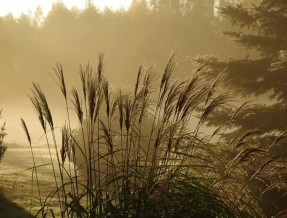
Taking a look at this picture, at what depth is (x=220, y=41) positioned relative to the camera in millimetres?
49375

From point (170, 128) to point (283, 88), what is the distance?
9.02 meters

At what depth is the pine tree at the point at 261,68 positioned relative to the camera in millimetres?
11891

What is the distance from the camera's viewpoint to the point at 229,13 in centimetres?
1309

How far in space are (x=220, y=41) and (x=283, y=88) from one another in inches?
1505

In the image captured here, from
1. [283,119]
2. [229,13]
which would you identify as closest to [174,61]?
[283,119]

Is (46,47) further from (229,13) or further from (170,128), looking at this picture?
(170,128)

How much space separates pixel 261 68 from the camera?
41.6 feet

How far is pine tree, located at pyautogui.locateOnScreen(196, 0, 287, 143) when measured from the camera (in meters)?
11.9

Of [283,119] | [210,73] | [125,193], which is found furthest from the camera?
[210,73]

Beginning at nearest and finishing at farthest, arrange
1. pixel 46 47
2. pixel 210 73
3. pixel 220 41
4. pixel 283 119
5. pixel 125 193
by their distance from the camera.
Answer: pixel 125 193 < pixel 283 119 < pixel 210 73 < pixel 220 41 < pixel 46 47

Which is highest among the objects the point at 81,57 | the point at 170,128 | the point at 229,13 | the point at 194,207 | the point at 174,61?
the point at 81,57

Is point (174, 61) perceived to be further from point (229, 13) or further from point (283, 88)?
point (229, 13)

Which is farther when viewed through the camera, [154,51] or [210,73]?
[154,51]

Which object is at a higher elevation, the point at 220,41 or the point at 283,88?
the point at 220,41
